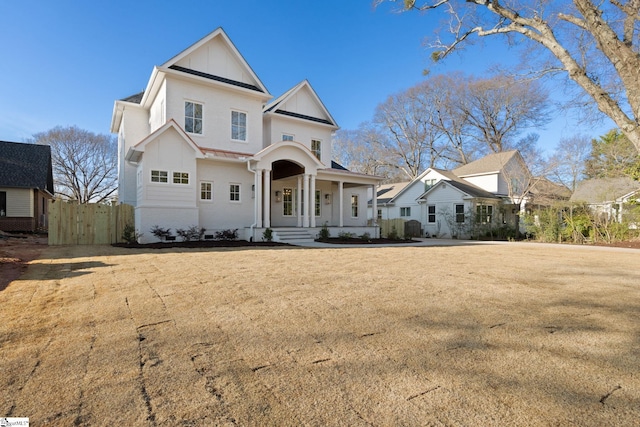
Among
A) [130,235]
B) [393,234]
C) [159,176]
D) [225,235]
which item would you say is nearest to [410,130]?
[393,234]

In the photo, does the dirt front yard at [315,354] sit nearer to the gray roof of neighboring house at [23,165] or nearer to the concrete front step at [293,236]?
the concrete front step at [293,236]

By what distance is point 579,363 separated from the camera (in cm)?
249

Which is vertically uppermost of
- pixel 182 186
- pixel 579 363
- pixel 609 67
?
pixel 609 67

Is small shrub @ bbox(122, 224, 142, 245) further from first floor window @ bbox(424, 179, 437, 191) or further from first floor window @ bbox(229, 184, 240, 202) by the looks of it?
first floor window @ bbox(424, 179, 437, 191)

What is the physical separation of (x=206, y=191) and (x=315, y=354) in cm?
1260

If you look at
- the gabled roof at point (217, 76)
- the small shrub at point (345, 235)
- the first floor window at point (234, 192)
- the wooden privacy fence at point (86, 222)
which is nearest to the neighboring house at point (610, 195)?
the small shrub at point (345, 235)

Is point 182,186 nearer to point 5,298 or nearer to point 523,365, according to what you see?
point 5,298

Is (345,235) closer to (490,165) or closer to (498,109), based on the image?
(490,165)

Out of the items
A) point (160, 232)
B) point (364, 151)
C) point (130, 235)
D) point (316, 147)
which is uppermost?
point (364, 151)

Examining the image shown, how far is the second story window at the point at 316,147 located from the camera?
731 inches

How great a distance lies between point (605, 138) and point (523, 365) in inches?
1606

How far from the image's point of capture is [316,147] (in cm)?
1873

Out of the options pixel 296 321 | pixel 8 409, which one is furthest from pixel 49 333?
pixel 296 321

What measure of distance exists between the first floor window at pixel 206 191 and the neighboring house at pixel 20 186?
1355cm
